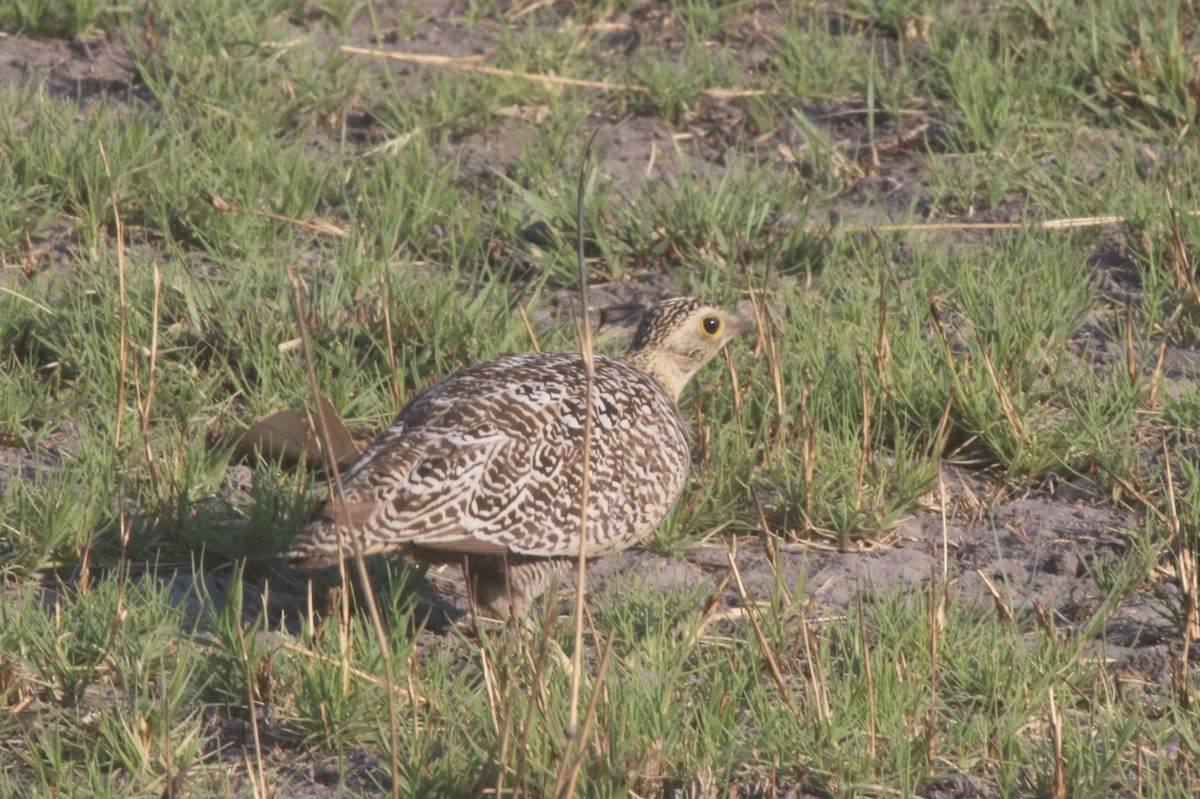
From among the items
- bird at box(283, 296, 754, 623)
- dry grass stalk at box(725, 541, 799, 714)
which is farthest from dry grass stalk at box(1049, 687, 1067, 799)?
bird at box(283, 296, 754, 623)

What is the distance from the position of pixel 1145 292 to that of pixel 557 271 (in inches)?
86.8

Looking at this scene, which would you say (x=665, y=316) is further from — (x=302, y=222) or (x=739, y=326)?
(x=302, y=222)

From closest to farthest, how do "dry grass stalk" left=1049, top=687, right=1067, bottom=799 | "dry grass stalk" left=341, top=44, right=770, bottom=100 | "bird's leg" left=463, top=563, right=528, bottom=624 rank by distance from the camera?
"dry grass stalk" left=1049, top=687, right=1067, bottom=799, "bird's leg" left=463, top=563, right=528, bottom=624, "dry grass stalk" left=341, top=44, right=770, bottom=100

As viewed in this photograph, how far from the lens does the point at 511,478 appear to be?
A: 4.39 metres

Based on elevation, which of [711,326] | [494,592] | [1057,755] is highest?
[711,326]

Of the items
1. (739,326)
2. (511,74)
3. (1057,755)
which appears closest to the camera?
(1057,755)

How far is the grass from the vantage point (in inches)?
156

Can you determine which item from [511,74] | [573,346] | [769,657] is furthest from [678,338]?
[511,74]

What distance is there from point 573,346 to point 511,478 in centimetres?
149

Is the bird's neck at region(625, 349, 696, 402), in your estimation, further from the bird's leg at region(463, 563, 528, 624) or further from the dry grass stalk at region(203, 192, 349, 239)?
the dry grass stalk at region(203, 192, 349, 239)

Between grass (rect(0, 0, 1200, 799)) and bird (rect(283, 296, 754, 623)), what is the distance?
234 mm

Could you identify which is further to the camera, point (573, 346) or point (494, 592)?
point (573, 346)

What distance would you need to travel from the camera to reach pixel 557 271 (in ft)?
20.7

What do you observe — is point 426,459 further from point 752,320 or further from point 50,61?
point 50,61
